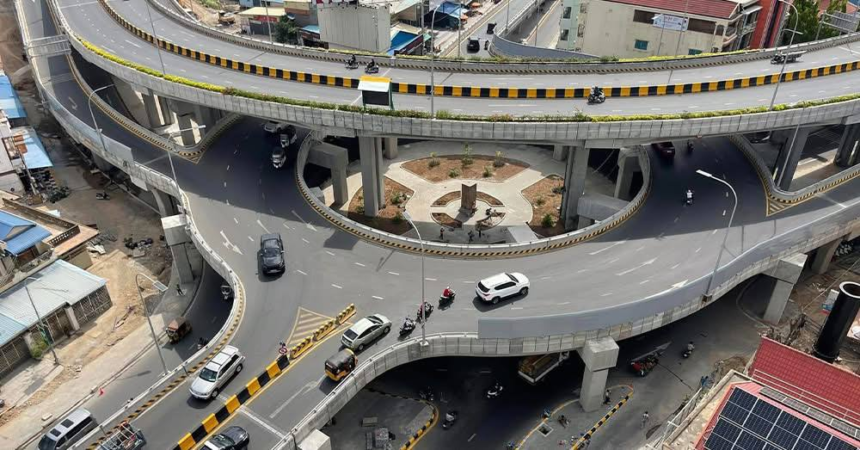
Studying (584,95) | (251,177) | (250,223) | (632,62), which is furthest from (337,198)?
(632,62)

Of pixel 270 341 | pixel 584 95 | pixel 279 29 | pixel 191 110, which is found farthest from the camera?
pixel 279 29

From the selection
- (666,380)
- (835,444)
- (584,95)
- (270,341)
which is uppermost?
(584,95)

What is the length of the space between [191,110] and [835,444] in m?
78.1

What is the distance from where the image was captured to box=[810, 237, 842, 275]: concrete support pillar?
212ft

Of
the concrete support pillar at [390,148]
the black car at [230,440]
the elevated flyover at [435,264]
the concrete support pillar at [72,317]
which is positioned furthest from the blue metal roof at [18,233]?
the concrete support pillar at [390,148]

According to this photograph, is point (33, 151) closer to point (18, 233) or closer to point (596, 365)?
point (18, 233)

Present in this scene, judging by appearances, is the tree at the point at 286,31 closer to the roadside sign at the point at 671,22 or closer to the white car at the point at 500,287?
the roadside sign at the point at 671,22

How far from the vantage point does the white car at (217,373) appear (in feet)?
137

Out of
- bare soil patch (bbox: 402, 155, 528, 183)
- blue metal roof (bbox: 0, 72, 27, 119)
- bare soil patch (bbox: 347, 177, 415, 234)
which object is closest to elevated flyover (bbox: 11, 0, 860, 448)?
bare soil patch (bbox: 347, 177, 415, 234)

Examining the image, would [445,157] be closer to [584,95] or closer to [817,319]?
[584,95]

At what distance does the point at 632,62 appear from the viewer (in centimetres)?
7350

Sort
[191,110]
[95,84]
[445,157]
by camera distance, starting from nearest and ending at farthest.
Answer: [191,110] < [445,157] < [95,84]

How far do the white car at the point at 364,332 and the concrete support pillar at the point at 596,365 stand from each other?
1547 cm

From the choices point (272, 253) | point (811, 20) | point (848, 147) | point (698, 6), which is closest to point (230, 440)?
point (272, 253)
